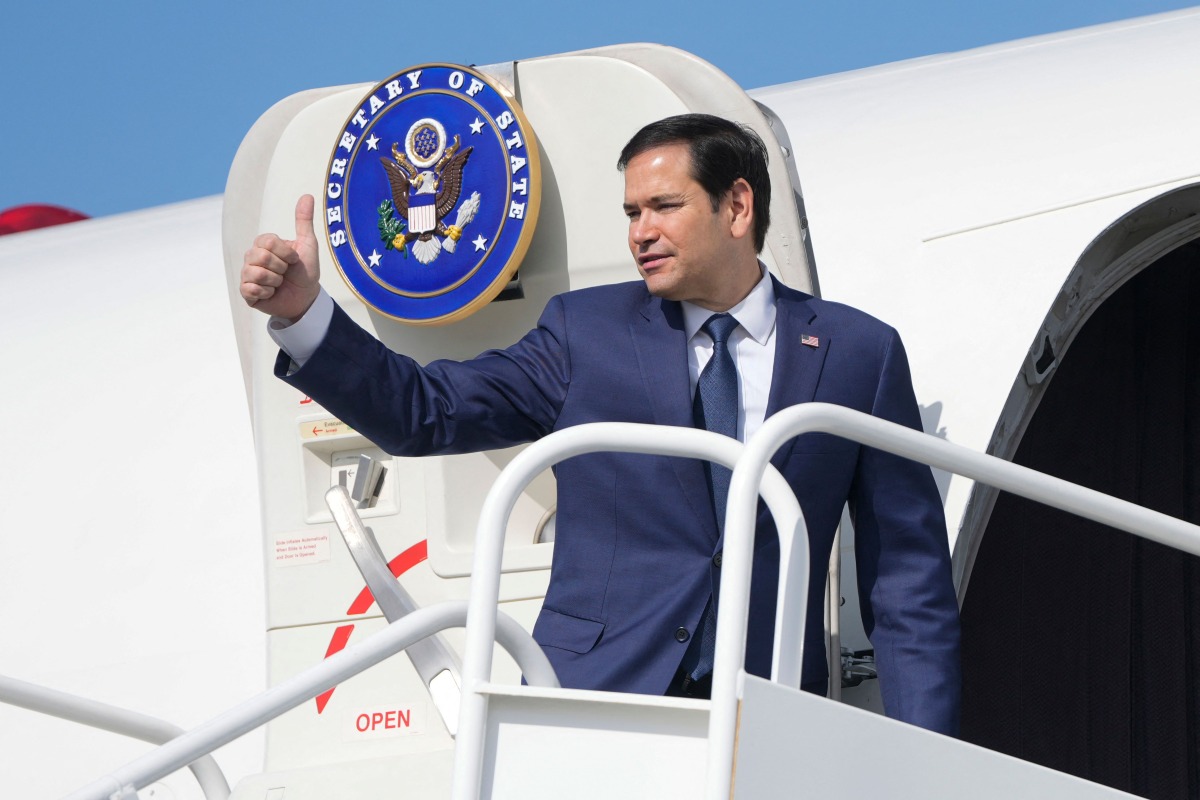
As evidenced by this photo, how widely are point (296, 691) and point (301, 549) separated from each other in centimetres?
176

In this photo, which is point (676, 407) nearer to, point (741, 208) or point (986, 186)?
point (741, 208)

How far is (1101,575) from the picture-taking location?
4879mm

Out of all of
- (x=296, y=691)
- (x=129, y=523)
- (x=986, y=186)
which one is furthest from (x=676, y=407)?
(x=129, y=523)

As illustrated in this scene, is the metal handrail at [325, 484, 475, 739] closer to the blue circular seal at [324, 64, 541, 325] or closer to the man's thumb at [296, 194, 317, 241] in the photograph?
the blue circular seal at [324, 64, 541, 325]

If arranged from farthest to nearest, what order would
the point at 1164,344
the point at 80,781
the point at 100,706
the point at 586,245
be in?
the point at 80,781 < the point at 1164,344 < the point at 586,245 < the point at 100,706

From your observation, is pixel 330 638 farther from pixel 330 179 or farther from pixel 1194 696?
pixel 1194 696

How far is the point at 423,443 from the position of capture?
2.88 metres

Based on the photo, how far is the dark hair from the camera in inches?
118

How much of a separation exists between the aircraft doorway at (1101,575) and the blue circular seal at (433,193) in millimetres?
1903

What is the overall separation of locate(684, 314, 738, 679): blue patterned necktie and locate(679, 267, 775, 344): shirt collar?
0.14ft

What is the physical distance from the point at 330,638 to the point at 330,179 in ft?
4.29

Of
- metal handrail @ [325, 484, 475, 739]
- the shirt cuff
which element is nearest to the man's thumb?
the shirt cuff

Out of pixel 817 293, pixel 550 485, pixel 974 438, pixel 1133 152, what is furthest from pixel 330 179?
pixel 1133 152

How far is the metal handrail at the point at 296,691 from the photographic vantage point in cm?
247
